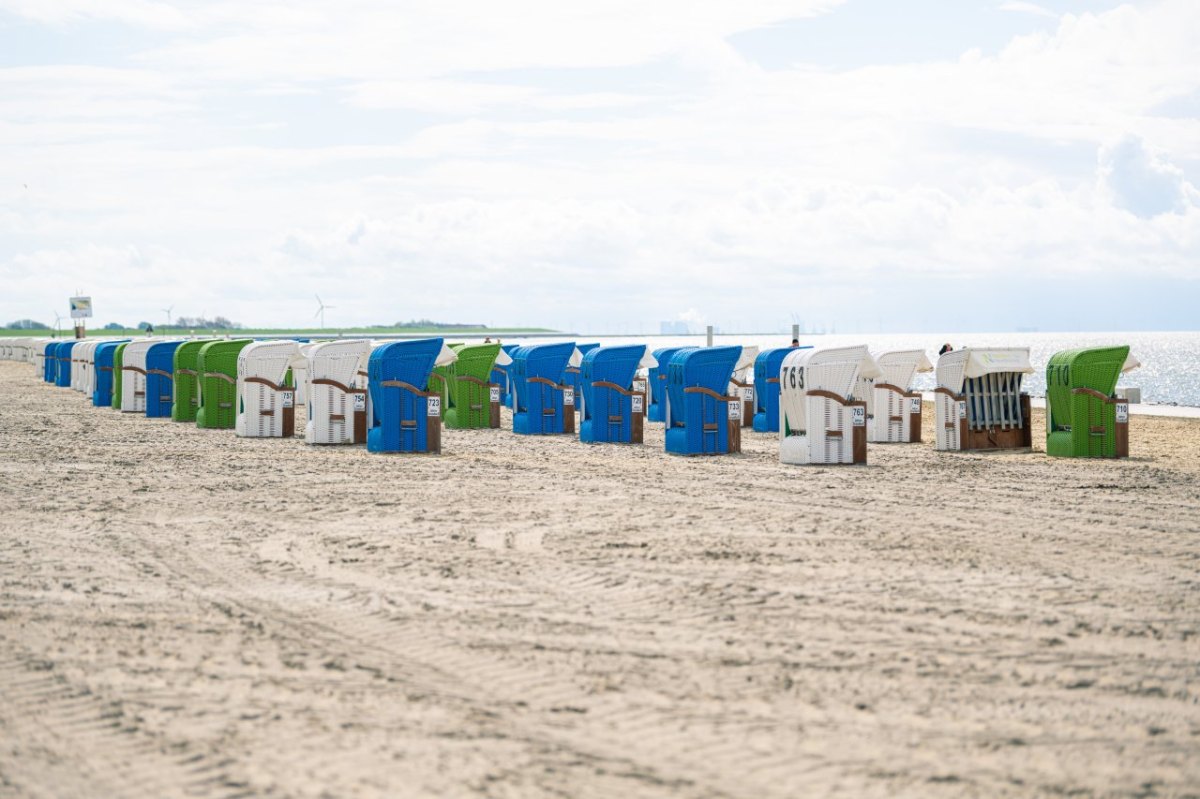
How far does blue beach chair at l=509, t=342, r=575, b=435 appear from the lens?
22.4m

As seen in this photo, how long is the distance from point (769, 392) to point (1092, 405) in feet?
21.3

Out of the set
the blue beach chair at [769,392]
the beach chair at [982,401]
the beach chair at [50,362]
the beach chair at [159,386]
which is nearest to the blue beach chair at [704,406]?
the beach chair at [982,401]

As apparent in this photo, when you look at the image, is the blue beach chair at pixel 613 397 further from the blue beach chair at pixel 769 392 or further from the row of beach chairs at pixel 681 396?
the blue beach chair at pixel 769 392

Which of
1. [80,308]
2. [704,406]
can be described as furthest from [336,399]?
[80,308]

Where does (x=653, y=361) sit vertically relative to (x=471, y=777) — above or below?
above

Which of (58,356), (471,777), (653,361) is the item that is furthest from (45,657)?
(58,356)

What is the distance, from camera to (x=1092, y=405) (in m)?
17.3

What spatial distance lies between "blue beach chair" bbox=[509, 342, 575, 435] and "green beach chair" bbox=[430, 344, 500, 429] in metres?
1.37

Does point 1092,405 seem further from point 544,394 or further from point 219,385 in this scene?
point 219,385

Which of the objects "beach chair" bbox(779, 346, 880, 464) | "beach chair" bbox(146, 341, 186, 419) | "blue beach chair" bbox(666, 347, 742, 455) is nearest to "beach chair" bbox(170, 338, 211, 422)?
"beach chair" bbox(146, 341, 186, 419)

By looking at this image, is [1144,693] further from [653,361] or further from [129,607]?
[653,361]

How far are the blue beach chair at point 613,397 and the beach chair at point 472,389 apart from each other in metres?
3.87

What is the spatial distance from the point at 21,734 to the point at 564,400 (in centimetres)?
1753

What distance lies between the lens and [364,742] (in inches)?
199
